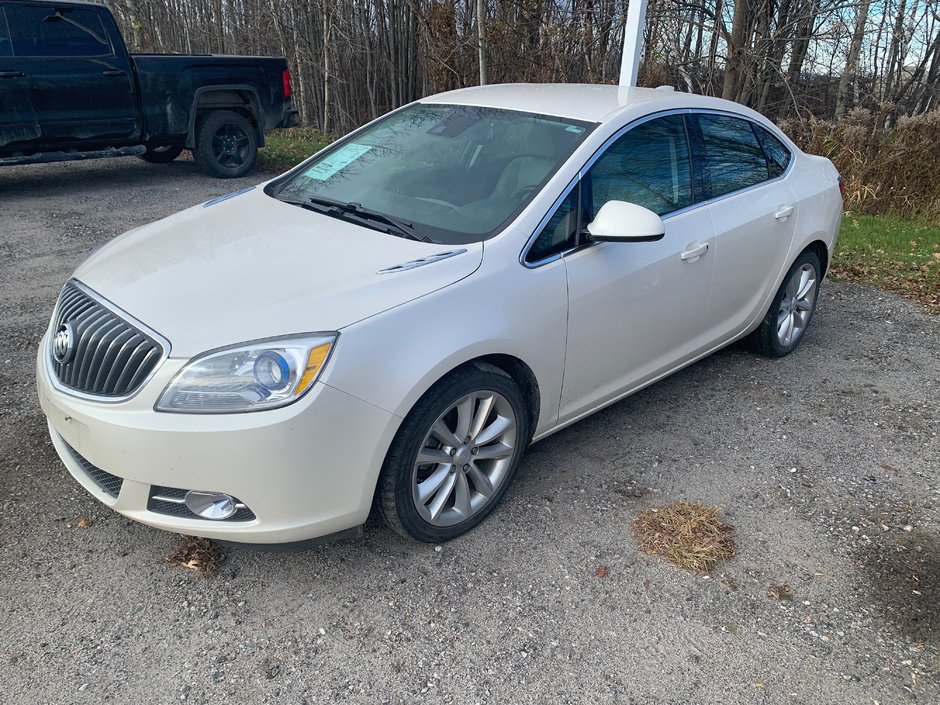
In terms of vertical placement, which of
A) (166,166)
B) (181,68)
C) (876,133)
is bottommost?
(166,166)

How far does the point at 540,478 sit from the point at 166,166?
8774 mm

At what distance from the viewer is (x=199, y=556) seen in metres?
2.89

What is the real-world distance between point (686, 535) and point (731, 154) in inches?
86.8

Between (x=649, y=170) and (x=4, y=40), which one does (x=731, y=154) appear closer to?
(x=649, y=170)

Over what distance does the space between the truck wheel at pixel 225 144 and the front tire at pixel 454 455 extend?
7.64m

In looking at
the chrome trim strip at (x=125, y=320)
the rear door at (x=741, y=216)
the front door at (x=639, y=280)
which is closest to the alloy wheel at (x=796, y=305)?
the rear door at (x=741, y=216)

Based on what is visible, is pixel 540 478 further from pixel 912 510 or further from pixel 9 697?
pixel 9 697

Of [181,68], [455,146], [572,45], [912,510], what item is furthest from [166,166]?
[912,510]

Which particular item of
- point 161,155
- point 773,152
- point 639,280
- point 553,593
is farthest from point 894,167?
point 161,155

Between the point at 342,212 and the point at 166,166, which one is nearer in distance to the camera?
the point at 342,212

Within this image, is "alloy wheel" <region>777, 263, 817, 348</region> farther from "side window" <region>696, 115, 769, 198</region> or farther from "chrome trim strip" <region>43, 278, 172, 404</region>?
"chrome trim strip" <region>43, 278, 172, 404</region>

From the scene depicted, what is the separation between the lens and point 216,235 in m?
3.27

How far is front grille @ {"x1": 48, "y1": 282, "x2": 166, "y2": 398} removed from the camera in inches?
100

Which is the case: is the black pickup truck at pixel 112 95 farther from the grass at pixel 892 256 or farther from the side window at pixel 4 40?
the grass at pixel 892 256
